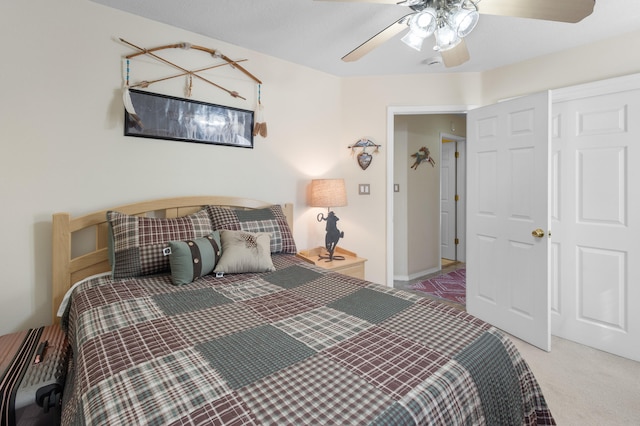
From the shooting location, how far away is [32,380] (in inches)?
48.9

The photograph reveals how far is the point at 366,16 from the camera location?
6.84 feet

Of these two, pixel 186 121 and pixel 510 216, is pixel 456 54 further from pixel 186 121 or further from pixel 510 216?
pixel 186 121

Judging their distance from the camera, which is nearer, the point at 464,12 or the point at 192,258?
the point at 464,12

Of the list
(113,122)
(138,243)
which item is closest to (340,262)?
(138,243)

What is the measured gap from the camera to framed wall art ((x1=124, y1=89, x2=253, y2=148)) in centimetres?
214

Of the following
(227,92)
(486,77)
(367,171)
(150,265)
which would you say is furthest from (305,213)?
(486,77)

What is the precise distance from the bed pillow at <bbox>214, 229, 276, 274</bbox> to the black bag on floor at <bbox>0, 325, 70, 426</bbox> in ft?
2.65

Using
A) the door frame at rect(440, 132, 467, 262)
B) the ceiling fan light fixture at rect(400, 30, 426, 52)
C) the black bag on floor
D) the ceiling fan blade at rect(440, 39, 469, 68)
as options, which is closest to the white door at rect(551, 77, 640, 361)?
the ceiling fan blade at rect(440, 39, 469, 68)

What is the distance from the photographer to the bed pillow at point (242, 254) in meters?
1.89

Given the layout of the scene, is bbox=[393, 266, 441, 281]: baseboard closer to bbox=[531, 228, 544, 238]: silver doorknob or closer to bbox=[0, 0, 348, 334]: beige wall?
bbox=[531, 228, 544, 238]: silver doorknob

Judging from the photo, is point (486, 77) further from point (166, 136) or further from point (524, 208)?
point (166, 136)

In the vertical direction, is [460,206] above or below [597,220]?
above

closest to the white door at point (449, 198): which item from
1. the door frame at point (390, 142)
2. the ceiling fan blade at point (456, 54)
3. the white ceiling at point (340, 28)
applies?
the door frame at point (390, 142)

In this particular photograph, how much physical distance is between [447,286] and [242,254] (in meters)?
3.02
